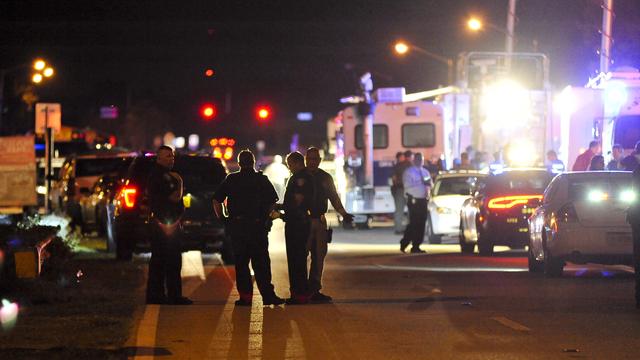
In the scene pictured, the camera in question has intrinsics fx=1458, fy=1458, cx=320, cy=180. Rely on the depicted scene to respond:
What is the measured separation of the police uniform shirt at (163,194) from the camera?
52.3 feet

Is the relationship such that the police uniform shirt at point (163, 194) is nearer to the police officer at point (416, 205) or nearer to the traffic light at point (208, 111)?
the police officer at point (416, 205)

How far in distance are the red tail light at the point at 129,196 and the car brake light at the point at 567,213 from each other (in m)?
6.68

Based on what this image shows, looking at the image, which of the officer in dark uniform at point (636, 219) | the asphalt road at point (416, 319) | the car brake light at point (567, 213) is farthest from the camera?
the car brake light at point (567, 213)

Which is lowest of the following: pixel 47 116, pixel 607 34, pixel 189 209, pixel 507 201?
pixel 189 209

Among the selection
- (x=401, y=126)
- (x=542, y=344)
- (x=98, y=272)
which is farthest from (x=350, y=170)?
(x=542, y=344)

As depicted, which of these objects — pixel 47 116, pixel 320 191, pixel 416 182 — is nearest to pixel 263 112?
pixel 47 116

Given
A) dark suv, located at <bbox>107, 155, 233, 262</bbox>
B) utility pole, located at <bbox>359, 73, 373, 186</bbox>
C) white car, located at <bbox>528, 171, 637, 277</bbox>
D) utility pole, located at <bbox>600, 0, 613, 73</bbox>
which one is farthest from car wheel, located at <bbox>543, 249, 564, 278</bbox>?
utility pole, located at <bbox>359, 73, 373, 186</bbox>

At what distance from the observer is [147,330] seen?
515 inches

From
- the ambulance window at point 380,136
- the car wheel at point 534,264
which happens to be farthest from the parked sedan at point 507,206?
the ambulance window at point 380,136

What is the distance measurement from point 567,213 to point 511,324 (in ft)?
18.3

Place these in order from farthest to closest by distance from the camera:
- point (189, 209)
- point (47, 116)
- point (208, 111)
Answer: point (208, 111), point (47, 116), point (189, 209)

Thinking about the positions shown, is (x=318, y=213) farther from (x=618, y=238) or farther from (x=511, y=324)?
(x=618, y=238)

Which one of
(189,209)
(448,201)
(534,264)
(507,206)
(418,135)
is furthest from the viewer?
(418,135)

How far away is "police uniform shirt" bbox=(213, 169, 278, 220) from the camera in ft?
51.6
